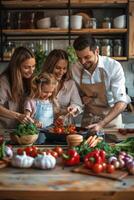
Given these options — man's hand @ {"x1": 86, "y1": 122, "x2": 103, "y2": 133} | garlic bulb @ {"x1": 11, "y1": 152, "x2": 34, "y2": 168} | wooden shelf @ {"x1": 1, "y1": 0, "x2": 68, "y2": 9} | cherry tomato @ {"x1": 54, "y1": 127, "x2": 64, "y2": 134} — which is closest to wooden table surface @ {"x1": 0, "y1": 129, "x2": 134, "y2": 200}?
garlic bulb @ {"x1": 11, "y1": 152, "x2": 34, "y2": 168}

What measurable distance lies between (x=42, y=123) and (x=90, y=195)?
133 cm

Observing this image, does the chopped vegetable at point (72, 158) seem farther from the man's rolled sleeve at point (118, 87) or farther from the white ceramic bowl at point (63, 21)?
the white ceramic bowl at point (63, 21)

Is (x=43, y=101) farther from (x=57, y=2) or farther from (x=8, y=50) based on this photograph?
(x=57, y=2)

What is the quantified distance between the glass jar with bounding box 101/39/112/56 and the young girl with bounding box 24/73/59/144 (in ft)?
5.71

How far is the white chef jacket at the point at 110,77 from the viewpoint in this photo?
2.83 meters

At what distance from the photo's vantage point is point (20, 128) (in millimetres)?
2166

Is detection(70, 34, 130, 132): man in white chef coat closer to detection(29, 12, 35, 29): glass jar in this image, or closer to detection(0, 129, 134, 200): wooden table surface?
detection(0, 129, 134, 200): wooden table surface

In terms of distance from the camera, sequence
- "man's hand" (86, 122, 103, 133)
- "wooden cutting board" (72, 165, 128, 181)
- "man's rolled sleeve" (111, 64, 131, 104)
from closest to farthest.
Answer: "wooden cutting board" (72, 165, 128, 181), "man's hand" (86, 122, 103, 133), "man's rolled sleeve" (111, 64, 131, 104)

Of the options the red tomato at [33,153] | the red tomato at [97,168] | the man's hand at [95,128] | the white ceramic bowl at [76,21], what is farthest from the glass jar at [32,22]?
the red tomato at [97,168]

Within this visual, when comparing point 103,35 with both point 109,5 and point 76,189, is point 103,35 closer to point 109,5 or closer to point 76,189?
point 109,5

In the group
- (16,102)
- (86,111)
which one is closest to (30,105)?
(16,102)

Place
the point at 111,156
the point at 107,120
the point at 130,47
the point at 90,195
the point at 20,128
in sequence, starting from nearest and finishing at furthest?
the point at 90,195, the point at 111,156, the point at 20,128, the point at 107,120, the point at 130,47

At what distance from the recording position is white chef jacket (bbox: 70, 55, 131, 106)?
2.83 m

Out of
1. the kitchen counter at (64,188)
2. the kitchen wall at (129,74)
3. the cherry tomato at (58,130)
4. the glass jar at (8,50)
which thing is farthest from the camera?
the kitchen wall at (129,74)
